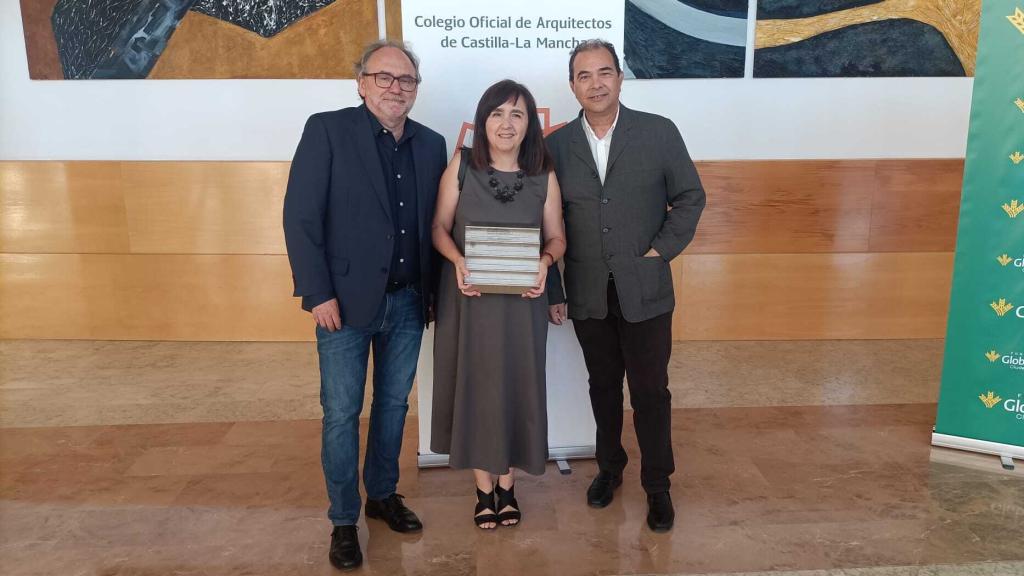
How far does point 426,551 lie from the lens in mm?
2684

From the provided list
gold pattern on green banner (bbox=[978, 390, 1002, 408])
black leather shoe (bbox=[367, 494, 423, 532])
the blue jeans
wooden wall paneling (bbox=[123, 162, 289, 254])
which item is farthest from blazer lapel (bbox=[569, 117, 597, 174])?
wooden wall paneling (bbox=[123, 162, 289, 254])

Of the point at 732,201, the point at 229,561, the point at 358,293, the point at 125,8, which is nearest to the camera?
the point at 358,293

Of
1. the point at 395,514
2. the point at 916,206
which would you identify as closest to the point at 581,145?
the point at 395,514

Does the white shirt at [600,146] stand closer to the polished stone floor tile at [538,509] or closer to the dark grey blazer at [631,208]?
the dark grey blazer at [631,208]

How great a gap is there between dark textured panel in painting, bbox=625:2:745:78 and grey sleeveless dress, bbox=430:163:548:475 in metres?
2.65

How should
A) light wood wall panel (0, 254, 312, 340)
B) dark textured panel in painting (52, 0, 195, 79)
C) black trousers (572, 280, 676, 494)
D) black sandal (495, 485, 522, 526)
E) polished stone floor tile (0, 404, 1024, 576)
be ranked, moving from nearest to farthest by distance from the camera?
1. polished stone floor tile (0, 404, 1024, 576)
2. black trousers (572, 280, 676, 494)
3. black sandal (495, 485, 522, 526)
4. dark textured panel in painting (52, 0, 195, 79)
5. light wood wall panel (0, 254, 312, 340)

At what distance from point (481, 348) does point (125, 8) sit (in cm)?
387

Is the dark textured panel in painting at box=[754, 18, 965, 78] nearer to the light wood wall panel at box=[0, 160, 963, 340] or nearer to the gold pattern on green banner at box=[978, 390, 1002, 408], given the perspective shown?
the light wood wall panel at box=[0, 160, 963, 340]

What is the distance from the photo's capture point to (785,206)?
5113mm

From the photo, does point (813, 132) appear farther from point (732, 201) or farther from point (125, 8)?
point (125, 8)

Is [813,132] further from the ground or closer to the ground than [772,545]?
further from the ground

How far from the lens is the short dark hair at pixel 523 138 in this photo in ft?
8.18

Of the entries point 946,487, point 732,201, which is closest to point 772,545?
point 946,487

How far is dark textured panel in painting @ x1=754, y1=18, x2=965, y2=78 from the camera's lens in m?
4.88
